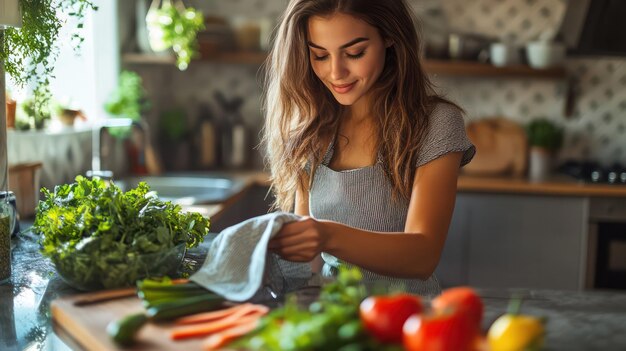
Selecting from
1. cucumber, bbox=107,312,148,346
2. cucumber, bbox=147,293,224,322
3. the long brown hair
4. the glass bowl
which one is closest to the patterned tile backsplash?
the long brown hair

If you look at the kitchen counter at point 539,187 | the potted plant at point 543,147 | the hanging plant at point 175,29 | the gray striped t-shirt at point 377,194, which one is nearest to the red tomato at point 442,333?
the gray striped t-shirt at point 377,194

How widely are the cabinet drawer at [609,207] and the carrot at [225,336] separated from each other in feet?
8.82

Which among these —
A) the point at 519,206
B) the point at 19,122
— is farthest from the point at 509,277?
the point at 19,122

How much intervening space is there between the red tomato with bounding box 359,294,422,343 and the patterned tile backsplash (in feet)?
10.0

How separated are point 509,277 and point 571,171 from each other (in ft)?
2.09

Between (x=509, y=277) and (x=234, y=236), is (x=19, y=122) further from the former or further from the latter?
(x=509, y=277)

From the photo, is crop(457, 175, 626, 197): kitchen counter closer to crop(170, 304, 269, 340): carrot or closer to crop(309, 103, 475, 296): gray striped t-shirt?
crop(309, 103, 475, 296): gray striped t-shirt

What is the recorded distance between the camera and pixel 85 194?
1.67 meters

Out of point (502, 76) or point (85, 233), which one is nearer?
point (85, 233)

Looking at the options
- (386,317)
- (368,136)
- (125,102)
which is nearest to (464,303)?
(386,317)

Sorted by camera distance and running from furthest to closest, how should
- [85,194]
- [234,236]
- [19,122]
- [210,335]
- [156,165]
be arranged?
[156,165] → [19,122] → [85,194] → [234,236] → [210,335]

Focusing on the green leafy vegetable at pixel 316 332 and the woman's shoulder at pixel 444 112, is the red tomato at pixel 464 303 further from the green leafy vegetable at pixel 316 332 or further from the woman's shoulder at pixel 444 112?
the woman's shoulder at pixel 444 112

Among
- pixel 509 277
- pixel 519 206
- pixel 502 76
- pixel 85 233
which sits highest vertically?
pixel 502 76

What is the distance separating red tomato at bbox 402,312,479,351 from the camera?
0.95 meters
